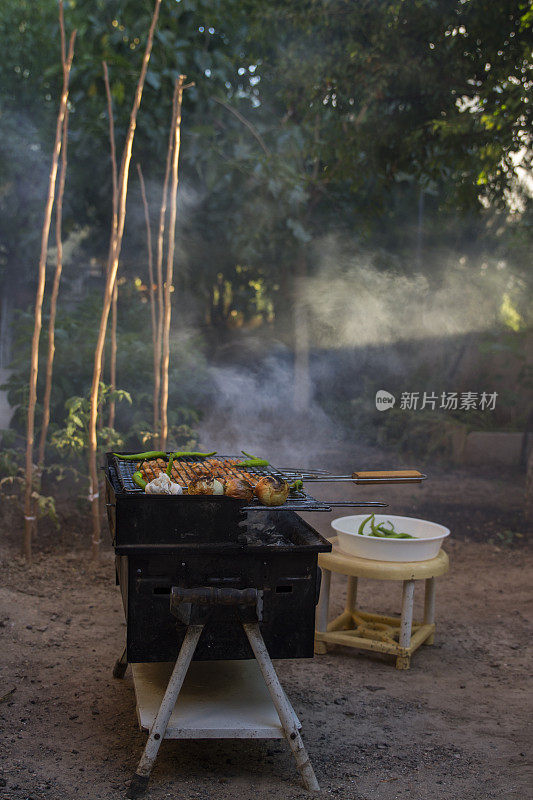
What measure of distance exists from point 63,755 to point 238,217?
652 centimetres

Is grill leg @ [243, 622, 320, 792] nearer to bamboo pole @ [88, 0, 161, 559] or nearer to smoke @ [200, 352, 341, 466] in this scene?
bamboo pole @ [88, 0, 161, 559]

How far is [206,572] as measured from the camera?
2.59 meters

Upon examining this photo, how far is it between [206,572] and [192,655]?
0.94ft

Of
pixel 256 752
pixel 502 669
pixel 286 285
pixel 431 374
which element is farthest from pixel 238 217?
pixel 256 752

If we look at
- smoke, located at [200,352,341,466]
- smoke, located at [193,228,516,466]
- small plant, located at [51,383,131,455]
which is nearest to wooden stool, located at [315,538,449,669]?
small plant, located at [51,383,131,455]

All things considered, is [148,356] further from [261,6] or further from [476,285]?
[476,285]

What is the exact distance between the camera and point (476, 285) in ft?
31.3

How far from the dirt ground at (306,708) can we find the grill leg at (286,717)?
0.06m

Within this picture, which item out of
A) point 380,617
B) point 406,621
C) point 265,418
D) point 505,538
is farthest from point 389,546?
point 265,418

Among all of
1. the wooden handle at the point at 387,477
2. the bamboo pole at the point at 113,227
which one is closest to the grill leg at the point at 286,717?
the wooden handle at the point at 387,477

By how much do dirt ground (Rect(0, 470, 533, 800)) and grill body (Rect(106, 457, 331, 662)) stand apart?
444 mm

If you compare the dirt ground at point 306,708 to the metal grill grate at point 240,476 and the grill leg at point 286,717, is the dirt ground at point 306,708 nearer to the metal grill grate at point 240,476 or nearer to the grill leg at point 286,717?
the grill leg at point 286,717

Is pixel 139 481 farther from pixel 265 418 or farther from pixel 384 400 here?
pixel 384 400

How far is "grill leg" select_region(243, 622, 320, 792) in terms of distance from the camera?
2.52 metres
